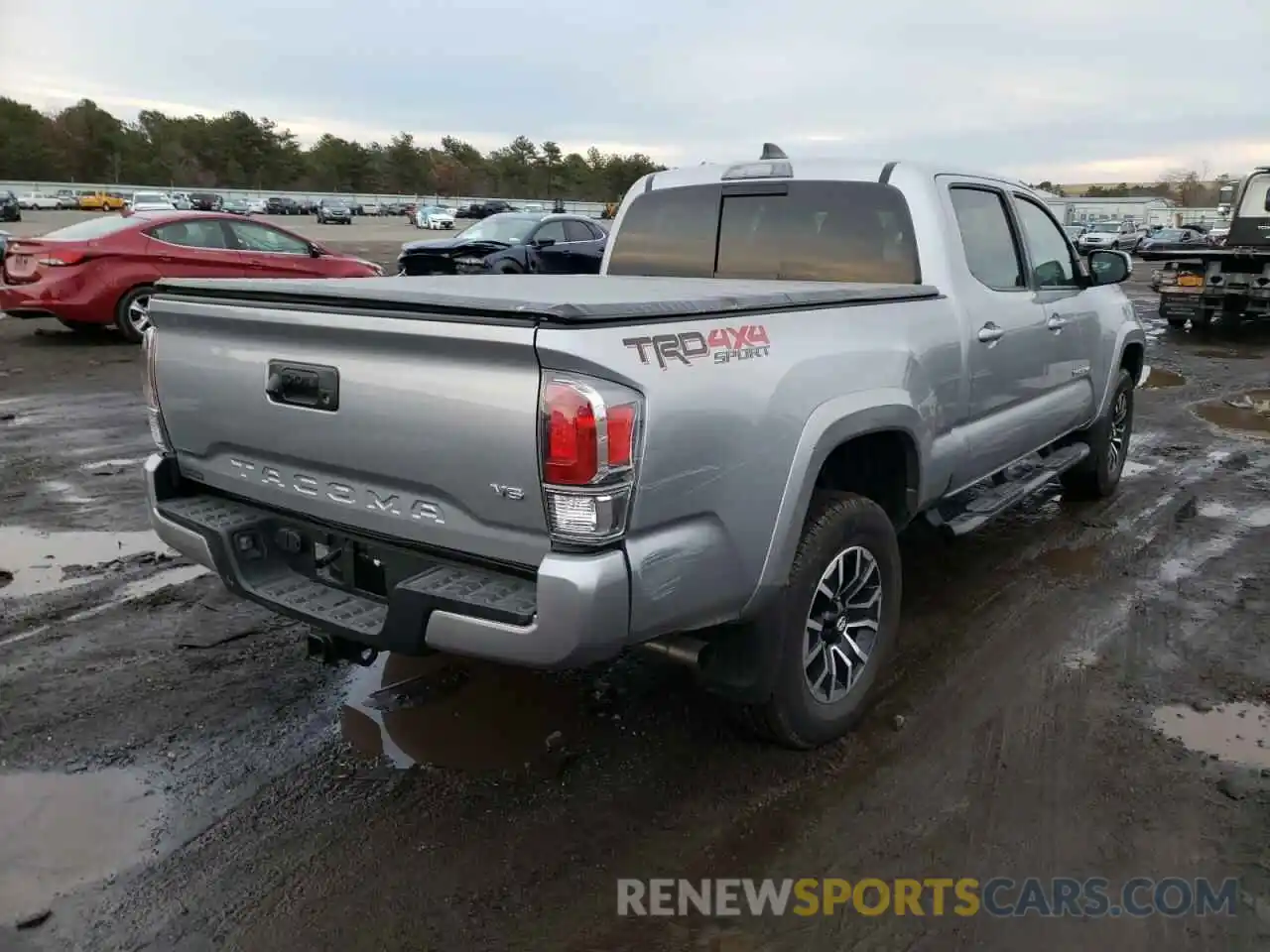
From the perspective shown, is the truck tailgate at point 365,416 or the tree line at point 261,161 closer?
the truck tailgate at point 365,416

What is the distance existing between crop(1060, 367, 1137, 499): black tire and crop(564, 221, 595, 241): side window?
466 inches

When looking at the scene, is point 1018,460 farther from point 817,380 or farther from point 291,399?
point 291,399

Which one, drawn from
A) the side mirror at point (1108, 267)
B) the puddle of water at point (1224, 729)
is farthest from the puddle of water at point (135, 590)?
the side mirror at point (1108, 267)

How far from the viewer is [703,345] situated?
8.93 ft

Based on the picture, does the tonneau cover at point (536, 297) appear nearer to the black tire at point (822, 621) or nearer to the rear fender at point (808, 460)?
the rear fender at point (808, 460)

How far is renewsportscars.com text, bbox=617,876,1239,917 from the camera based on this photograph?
8.93 ft

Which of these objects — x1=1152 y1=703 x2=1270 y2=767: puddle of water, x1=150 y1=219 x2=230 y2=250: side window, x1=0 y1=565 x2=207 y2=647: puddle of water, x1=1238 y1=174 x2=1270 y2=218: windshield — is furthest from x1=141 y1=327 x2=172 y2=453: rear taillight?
x1=1238 y1=174 x2=1270 y2=218: windshield

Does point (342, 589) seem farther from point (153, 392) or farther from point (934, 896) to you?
point (934, 896)

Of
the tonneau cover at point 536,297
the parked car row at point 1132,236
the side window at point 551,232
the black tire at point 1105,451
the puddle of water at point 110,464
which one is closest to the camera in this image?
the tonneau cover at point 536,297

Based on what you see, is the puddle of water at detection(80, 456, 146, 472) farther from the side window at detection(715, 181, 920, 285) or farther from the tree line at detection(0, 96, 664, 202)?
the tree line at detection(0, 96, 664, 202)

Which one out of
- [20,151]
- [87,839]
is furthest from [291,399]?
[20,151]

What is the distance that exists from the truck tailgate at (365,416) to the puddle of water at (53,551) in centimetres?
206

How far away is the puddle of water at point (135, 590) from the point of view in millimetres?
4334

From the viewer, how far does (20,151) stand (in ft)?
275
